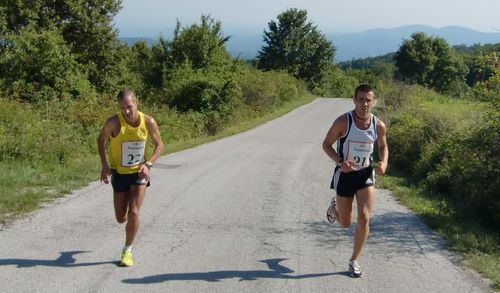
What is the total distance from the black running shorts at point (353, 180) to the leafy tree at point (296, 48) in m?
63.0

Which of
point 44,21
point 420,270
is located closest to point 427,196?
point 420,270

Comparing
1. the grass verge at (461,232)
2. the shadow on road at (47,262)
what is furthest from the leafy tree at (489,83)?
the shadow on road at (47,262)

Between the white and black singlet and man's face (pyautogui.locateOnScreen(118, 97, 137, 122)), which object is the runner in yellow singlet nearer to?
man's face (pyautogui.locateOnScreen(118, 97, 137, 122))

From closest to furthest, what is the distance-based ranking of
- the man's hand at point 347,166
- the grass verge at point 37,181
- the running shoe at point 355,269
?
the man's hand at point 347,166, the running shoe at point 355,269, the grass verge at point 37,181

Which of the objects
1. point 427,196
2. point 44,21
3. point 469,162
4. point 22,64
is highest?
point 44,21

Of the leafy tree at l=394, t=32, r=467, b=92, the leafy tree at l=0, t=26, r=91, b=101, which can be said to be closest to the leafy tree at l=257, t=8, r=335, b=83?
the leafy tree at l=394, t=32, r=467, b=92

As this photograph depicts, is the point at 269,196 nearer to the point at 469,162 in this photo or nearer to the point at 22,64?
the point at 469,162

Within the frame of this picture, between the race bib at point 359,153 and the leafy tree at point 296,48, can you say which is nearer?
the race bib at point 359,153

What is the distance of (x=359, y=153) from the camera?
512 cm

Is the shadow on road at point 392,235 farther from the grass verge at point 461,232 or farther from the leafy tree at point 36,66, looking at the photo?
the leafy tree at point 36,66

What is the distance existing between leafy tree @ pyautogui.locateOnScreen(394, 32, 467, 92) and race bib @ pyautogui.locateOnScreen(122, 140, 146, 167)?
69.1m

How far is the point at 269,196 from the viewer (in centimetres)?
930

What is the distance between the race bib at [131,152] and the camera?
17.1 feet

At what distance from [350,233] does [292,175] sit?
5.22 m
